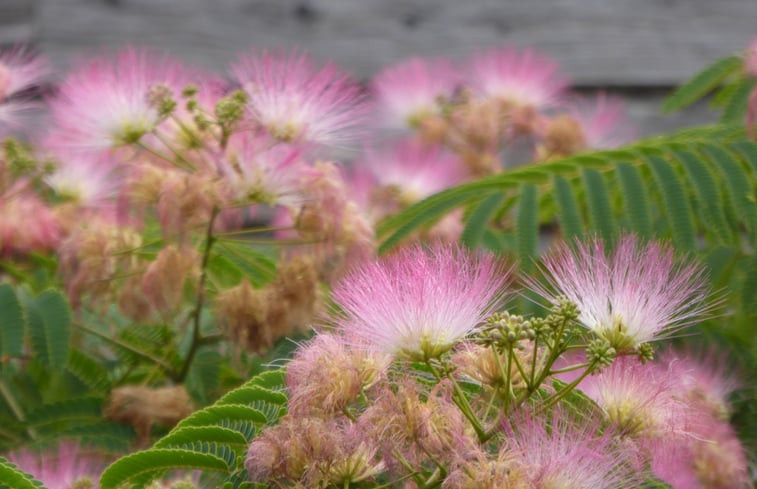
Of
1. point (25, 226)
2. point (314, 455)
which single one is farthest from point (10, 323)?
point (314, 455)

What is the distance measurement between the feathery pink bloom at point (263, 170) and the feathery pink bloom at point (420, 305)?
581 mm

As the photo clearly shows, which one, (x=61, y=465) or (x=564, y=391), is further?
(x=61, y=465)

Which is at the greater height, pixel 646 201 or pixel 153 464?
pixel 646 201

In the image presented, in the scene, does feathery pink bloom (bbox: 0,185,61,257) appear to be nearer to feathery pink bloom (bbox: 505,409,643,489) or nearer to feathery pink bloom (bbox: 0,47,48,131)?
feathery pink bloom (bbox: 0,47,48,131)

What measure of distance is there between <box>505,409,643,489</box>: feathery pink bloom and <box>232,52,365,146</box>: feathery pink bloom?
2.73 feet

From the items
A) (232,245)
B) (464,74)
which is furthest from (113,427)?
(464,74)

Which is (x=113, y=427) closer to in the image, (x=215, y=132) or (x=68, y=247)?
(x=68, y=247)

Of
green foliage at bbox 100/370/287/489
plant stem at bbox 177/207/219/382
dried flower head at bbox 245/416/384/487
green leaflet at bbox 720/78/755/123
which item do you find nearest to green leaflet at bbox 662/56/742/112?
green leaflet at bbox 720/78/755/123

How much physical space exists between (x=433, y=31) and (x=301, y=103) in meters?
2.13

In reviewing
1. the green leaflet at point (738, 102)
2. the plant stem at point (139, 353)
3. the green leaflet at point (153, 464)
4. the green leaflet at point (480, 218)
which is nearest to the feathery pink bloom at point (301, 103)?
the green leaflet at point (480, 218)

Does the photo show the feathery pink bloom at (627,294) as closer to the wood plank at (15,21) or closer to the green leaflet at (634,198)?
the green leaflet at (634,198)

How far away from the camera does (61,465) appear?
5.73 feet

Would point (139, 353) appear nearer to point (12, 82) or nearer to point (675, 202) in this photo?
point (12, 82)

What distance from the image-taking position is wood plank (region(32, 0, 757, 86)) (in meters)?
4.04
